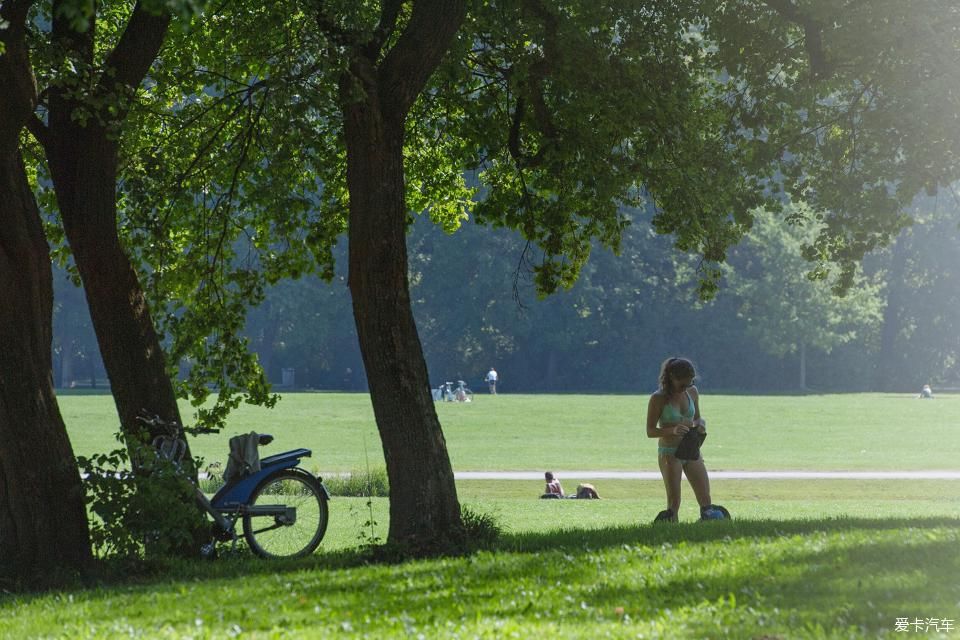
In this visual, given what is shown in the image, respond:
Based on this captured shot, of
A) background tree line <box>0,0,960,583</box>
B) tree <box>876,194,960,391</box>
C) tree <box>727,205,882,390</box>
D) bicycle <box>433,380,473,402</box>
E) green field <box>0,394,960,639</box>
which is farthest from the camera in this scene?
tree <box>876,194,960,391</box>

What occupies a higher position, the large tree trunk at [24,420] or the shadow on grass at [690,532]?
the large tree trunk at [24,420]

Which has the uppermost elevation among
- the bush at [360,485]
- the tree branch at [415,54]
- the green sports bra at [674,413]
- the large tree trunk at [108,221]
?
the tree branch at [415,54]

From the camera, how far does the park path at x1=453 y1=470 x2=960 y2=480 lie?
2783 cm

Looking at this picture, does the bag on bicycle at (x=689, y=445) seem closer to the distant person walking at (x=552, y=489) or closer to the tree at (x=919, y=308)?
the distant person walking at (x=552, y=489)

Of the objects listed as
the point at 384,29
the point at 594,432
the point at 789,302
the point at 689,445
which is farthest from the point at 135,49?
the point at 789,302

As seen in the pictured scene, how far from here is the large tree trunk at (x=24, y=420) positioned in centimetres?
954

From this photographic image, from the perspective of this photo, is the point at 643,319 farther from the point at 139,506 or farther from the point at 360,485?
the point at 139,506

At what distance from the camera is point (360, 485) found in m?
24.8

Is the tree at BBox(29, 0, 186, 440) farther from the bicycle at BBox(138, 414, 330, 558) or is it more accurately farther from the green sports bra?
the green sports bra

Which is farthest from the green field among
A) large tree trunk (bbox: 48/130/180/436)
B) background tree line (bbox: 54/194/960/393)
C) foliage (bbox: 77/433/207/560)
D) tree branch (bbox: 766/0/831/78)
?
background tree line (bbox: 54/194/960/393)

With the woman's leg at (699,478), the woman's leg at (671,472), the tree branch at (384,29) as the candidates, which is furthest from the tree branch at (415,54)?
the woman's leg at (699,478)

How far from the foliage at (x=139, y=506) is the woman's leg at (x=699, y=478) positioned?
181 inches

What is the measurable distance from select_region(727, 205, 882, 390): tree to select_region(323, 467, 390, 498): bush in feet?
173

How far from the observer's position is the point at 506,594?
25.5 feet
